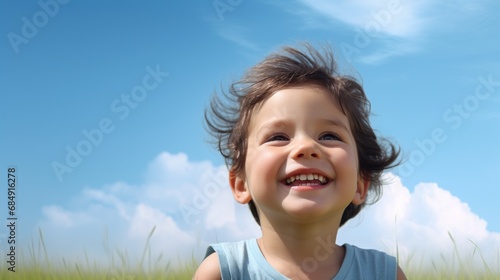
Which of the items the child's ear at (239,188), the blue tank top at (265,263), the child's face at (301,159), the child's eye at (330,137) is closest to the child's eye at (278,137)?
the child's face at (301,159)

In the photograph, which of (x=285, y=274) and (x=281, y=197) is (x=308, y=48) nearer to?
(x=281, y=197)

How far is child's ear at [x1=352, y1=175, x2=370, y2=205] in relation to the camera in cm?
347

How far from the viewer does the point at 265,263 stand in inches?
128

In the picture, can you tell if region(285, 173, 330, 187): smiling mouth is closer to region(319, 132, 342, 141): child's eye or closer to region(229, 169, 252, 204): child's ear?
region(319, 132, 342, 141): child's eye

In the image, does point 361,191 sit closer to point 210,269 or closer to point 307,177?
point 307,177

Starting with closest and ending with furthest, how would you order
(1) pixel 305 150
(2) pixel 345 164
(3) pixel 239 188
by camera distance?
(1) pixel 305 150 < (2) pixel 345 164 < (3) pixel 239 188

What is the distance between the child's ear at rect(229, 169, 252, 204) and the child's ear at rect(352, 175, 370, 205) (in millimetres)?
553

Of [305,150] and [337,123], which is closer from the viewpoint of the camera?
[305,150]

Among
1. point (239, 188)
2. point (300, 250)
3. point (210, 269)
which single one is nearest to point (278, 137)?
point (239, 188)

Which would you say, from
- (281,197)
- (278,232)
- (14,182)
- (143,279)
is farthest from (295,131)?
(14,182)

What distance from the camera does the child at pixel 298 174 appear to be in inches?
121

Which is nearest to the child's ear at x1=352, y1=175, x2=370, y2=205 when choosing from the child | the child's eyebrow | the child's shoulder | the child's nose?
the child

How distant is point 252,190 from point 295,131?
0.36 meters

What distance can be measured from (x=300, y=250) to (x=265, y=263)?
0.18 m
